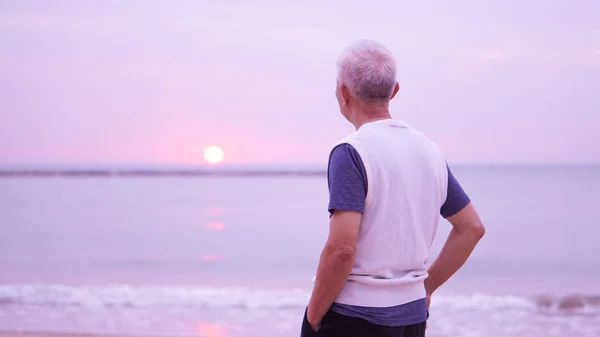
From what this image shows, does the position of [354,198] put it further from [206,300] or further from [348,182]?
[206,300]

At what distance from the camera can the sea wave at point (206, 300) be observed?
7.16 metres

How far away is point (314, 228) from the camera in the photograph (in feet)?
63.4

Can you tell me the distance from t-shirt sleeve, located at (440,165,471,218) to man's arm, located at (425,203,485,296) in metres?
0.02

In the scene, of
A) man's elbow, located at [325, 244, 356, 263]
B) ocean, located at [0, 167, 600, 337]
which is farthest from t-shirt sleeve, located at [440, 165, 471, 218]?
ocean, located at [0, 167, 600, 337]

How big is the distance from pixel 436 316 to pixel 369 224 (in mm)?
5354

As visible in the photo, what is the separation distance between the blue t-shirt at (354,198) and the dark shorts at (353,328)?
0.01 meters

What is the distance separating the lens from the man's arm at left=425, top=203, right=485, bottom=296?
1.71 meters

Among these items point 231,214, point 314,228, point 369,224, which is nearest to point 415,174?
point 369,224

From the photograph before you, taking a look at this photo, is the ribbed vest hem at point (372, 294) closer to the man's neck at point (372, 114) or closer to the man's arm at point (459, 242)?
the man's arm at point (459, 242)

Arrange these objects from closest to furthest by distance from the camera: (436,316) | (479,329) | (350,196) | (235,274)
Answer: (350,196) < (479,329) < (436,316) < (235,274)

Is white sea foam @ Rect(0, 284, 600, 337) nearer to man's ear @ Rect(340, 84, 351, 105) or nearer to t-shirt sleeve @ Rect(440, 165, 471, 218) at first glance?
t-shirt sleeve @ Rect(440, 165, 471, 218)

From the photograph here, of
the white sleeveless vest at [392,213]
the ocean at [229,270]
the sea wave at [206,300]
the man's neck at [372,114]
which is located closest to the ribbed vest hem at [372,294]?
the white sleeveless vest at [392,213]

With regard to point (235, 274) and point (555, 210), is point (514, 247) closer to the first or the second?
point (235, 274)

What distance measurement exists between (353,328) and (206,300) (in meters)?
6.39
